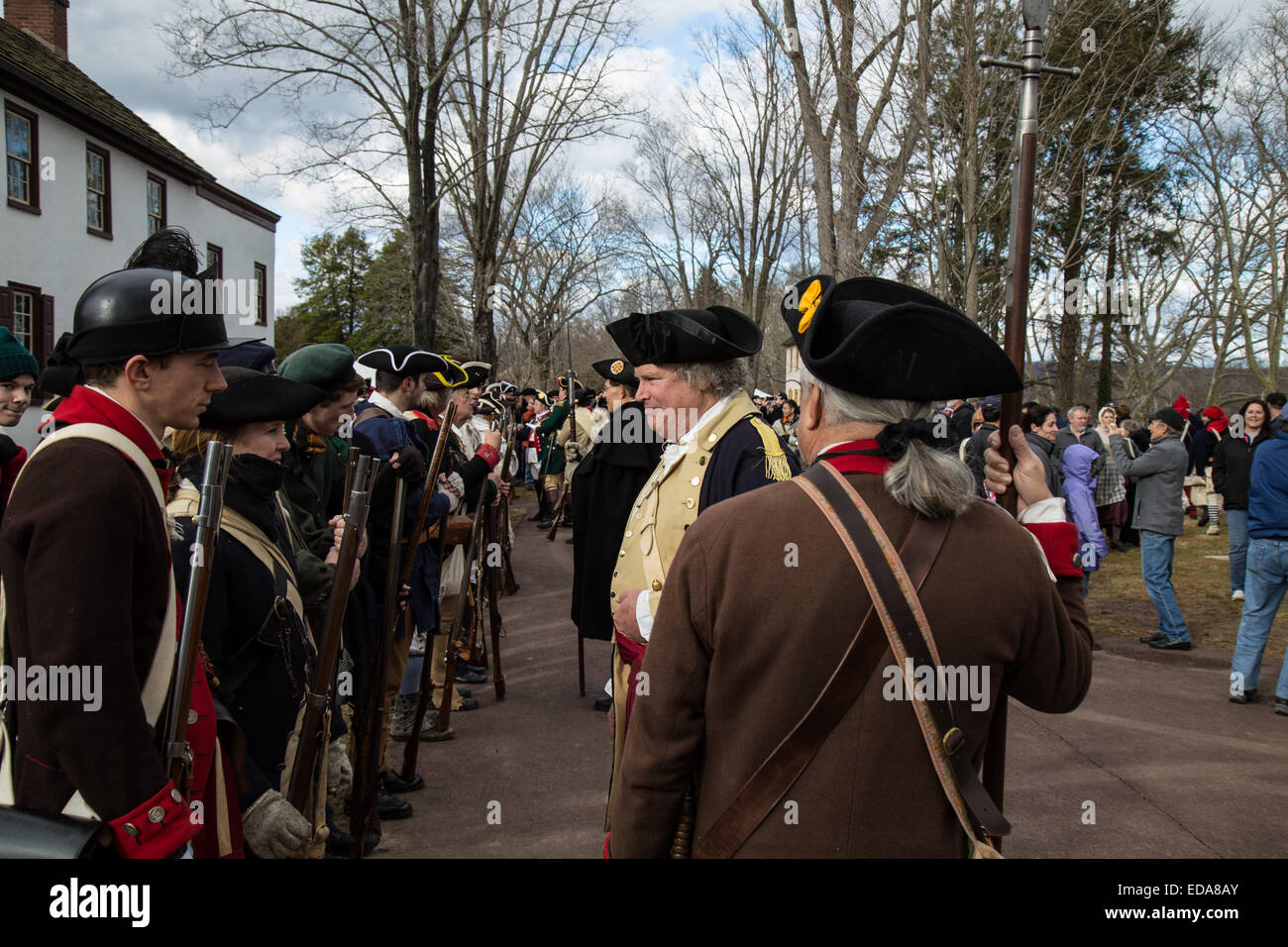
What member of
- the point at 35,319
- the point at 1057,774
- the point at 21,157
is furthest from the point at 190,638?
the point at 21,157

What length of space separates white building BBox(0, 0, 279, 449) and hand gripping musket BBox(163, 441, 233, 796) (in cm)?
1600

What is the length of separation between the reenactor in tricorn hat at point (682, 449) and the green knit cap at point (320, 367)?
135 centimetres

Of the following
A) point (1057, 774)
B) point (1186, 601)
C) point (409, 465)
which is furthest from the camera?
point (1186, 601)

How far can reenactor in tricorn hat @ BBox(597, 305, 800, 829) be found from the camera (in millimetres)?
3244

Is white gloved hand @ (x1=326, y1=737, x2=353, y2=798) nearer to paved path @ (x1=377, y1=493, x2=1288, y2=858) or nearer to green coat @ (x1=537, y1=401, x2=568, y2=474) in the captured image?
paved path @ (x1=377, y1=493, x2=1288, y2=858)

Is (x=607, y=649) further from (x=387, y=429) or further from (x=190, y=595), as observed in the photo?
(x=190, y=595)

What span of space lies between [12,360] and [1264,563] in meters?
8.41

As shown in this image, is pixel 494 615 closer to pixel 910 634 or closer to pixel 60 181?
pixel 910 634

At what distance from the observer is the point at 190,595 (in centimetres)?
217

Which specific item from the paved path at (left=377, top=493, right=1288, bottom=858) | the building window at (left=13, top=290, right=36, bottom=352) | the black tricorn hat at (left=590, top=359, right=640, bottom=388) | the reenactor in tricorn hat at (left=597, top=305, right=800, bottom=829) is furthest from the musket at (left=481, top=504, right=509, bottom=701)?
the building window at (left=13, top=290, right=36, bottom=352)

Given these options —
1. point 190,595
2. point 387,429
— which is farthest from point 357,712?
point 190,595

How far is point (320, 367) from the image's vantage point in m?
A: 4.05

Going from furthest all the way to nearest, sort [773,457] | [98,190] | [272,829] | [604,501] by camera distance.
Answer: [98,190] < [604,501] < [773,457] < [272,829]
